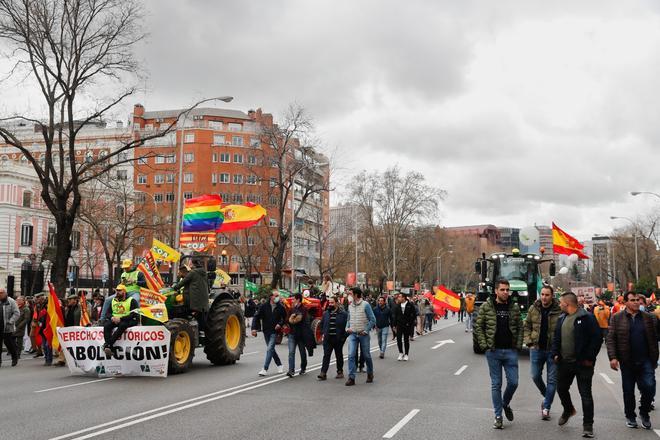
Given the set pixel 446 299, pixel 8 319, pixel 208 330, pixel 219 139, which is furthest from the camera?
pixel 219 139

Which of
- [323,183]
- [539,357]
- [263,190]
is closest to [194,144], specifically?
[263,190]

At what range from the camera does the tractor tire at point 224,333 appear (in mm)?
15219

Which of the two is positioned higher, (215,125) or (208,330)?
(215,125)

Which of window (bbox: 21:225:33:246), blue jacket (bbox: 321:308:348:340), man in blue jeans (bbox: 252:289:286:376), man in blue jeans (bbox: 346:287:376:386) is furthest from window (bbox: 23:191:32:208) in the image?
man in blue jeans (bbox: 346:287:376:386)

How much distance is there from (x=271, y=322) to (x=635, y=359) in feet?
24.9

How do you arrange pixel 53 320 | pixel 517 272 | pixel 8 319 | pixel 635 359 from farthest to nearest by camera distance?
1. pixel 517 272
2. pixel 53 320
3. pixel 8 319
4. pixel 635 359

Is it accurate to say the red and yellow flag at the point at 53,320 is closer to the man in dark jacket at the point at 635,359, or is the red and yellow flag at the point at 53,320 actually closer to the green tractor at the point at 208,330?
the green tractor at the point at 208,330

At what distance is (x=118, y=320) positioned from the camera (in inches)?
518

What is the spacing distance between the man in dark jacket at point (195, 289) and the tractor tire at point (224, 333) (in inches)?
24.0

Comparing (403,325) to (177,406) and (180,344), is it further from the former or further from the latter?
(177,406)

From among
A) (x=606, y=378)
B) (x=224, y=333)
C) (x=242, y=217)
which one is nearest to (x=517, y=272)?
(x=606, y=378)

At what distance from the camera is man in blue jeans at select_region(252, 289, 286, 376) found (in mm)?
14016

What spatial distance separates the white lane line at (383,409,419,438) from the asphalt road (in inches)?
0.7

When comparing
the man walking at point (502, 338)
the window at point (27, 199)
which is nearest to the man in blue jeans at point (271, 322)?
the man walking at point (502, 338)
